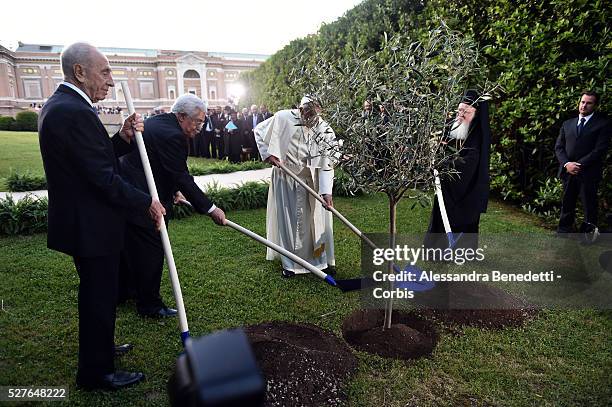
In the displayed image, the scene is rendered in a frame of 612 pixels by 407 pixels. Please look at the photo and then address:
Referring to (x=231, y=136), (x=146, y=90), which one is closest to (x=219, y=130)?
(x=231, y=136)

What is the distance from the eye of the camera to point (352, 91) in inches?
120

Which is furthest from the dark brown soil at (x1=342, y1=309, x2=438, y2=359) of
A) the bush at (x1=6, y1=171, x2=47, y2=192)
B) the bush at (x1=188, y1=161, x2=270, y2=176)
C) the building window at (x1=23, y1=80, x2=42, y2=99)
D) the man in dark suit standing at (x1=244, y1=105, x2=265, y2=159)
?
the building window at (x1=23, y1=80, x2=42, y2=99)

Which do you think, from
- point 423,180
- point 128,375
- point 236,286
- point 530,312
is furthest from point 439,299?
point 128,375

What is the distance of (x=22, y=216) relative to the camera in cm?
648

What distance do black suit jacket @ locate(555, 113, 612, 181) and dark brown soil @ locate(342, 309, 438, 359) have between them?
3668mm

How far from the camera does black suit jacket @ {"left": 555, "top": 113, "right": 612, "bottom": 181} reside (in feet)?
17.7

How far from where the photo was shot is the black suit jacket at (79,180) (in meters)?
2.46

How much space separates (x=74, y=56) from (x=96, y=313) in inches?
66.9

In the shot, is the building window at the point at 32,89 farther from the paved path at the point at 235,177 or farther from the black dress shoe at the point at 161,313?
the black dress shoe at the point at 161,313

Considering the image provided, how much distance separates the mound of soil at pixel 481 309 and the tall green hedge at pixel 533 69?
302 cm

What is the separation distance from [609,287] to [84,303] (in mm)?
5123

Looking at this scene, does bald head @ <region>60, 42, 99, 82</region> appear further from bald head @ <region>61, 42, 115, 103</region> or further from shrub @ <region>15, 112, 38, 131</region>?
shrub @ <region>15, 112, 38, 131</region>

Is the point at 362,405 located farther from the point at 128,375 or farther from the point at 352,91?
the point at 352,91

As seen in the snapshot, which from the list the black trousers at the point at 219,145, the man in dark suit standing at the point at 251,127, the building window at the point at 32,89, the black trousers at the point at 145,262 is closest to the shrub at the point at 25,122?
the black trousers at the point at 219,145
